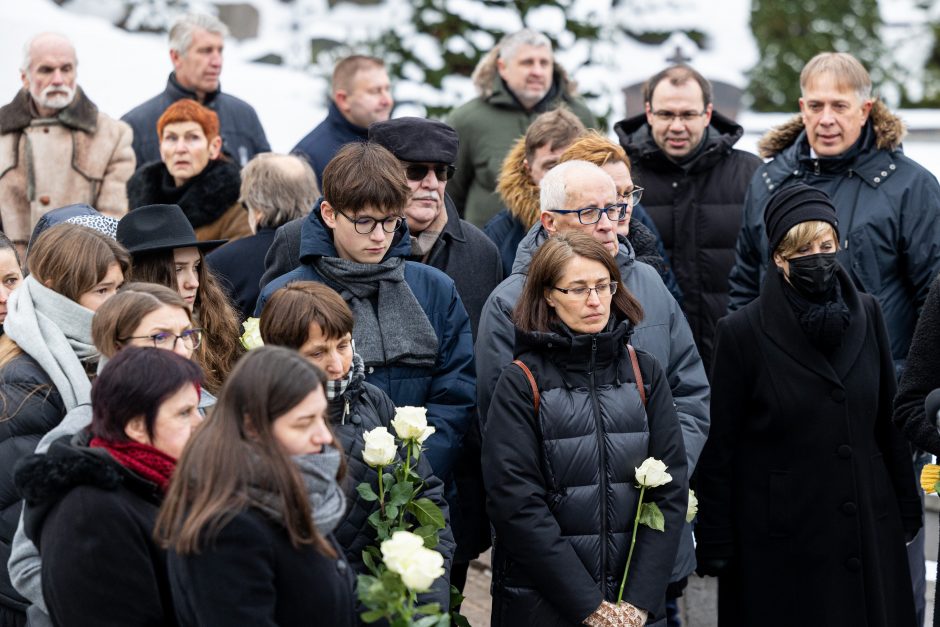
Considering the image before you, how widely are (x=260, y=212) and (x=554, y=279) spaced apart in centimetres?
190

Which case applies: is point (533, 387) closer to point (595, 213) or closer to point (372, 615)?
point (595, 213)

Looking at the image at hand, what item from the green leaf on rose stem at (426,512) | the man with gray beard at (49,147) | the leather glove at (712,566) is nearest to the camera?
the green leaf on rose stem at (426,512)

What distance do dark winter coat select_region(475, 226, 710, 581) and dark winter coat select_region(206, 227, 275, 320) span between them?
1276mm

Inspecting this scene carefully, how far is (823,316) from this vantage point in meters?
4.91

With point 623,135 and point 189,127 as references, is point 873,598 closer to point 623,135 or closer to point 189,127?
point 623,135

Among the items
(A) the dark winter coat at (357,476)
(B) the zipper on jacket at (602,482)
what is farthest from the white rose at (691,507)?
(A) the dark winter coat at (357,476)

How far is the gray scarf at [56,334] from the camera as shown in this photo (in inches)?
154

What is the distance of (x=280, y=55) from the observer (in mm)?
13797

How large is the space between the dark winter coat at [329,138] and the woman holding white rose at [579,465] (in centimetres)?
299

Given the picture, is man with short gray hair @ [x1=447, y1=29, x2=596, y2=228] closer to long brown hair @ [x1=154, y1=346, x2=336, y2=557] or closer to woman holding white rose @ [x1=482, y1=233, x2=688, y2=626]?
woman holding white rose @ [x1=482, y1=233, x2=688, y2=626]

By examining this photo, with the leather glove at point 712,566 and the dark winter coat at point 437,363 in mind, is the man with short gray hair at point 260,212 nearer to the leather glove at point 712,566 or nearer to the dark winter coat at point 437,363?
the dark winter coat at point 437,363

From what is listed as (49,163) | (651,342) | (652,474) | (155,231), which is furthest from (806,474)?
(49,163)

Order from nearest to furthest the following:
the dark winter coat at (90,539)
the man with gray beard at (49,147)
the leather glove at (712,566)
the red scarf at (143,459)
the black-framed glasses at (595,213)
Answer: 1. the dark winter coat at (90,539)
2. the red scarf at (143,459)
3. the black-framed glasses at (595,213)
4. the leather glove at (712,566)
5. the man with gray beard at (49,147)

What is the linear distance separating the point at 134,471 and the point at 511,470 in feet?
4.08
